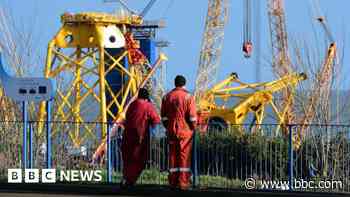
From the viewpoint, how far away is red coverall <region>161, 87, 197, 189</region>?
1948 centimetres

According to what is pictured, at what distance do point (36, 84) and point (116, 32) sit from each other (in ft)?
116

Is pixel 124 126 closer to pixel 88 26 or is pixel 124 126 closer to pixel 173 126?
pixel 173 126

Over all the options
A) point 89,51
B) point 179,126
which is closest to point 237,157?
point 179,126

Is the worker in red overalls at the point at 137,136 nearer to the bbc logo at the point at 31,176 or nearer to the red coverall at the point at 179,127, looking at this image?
the red coverall at the point at 179,127

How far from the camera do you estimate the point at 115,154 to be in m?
23.4

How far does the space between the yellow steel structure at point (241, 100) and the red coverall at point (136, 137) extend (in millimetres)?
40781

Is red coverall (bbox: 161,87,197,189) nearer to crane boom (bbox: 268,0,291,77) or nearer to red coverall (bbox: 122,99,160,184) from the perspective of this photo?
red coverall (bbox: 122,99,160,184)

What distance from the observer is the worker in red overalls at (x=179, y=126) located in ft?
63.9

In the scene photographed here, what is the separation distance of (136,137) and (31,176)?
371 centimetres

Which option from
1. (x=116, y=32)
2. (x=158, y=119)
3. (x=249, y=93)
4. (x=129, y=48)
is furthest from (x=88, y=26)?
(x=158, y=119)

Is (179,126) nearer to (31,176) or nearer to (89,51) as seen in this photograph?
(31,176)

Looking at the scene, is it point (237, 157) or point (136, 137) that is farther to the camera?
point (237, 157)

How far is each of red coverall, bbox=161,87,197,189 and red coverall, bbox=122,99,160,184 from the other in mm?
475

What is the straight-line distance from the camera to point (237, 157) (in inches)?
966
